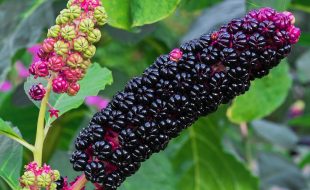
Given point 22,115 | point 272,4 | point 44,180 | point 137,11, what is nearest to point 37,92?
point 44,180

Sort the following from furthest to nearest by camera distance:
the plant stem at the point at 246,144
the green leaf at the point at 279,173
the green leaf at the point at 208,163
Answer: the green leaf at the point at 279,173 → the plant stem at the point at 246,144 → the green leaf at the point at 208,163

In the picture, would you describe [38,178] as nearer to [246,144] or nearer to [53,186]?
[53,186]

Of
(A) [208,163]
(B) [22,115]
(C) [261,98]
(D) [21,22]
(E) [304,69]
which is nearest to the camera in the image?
(D) [21,22]

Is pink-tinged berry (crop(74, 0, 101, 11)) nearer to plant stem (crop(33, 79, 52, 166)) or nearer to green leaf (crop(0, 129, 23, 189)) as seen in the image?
plant stem (crop(33, 79, 52, 166))

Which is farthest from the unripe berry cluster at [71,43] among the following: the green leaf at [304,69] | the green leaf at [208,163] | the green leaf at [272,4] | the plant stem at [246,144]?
the plant stem at [246,144]

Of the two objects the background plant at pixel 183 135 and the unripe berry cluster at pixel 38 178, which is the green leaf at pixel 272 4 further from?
the unripe berry cluster at pixel 38 178
